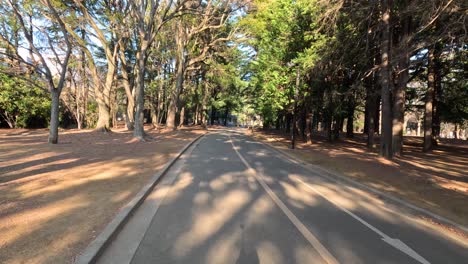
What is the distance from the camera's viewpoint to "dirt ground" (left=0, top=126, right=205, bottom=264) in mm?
4922

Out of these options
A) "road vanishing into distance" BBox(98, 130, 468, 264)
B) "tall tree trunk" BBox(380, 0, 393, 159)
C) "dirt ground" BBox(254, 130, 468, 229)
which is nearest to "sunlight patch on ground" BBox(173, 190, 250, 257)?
"road vanishing into distance" BBox(98, 130, 468, 264)

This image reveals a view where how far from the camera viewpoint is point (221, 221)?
6.87 meters

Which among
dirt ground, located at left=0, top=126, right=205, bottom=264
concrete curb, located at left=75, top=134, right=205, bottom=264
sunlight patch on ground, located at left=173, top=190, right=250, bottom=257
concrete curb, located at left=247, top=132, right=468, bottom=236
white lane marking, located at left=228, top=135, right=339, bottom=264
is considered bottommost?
concrete curb, located at left=247, top=132, right=468, bottom=236

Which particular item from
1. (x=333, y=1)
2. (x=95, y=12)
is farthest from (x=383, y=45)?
(x=95, y=12)

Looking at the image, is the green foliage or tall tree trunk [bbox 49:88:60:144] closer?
tall tree trunk [bbox 49:88:60:144]

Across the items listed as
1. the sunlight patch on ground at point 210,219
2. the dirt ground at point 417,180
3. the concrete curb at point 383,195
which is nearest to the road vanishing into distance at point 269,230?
the sunlight patch on ground at point 210,219

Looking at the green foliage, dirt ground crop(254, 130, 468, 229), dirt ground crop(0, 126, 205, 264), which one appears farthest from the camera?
the green foliage

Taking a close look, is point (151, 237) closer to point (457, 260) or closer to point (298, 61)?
point (457, 260)

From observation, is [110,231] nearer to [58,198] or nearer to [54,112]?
[58,198]

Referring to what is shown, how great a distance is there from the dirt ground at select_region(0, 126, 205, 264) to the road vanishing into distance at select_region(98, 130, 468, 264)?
531 mm

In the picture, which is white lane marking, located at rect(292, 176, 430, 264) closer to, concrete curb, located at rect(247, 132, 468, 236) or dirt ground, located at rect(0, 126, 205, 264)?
concrete curb, located at rect(247, 132, 468, 236)

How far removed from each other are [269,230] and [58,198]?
4.29 metres

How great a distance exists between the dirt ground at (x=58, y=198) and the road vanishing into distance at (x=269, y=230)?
1.74 feet

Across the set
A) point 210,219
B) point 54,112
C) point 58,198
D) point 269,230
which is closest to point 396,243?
point 269,230
